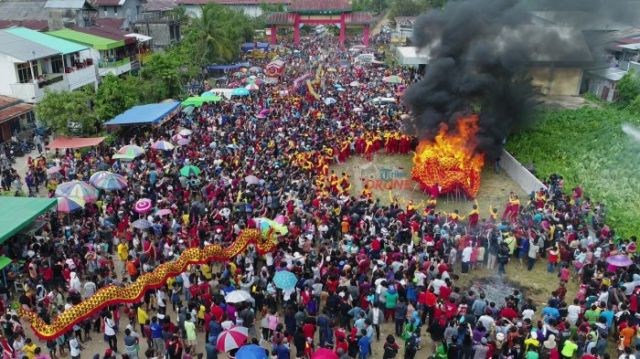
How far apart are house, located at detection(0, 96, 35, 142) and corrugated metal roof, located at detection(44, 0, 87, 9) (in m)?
18.2

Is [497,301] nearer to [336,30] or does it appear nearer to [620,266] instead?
[620,266]

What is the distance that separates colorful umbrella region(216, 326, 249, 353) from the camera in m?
9.11

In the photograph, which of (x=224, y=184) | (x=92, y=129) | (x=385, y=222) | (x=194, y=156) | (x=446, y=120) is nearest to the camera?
(x=385, y=222)

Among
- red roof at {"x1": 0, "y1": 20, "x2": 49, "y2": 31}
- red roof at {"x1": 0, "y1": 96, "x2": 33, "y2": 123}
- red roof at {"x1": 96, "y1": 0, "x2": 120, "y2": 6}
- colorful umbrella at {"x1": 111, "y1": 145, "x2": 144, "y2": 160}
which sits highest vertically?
red roof at {"x1": 96, "y1": 0, "x2": 120, "y2": 6}

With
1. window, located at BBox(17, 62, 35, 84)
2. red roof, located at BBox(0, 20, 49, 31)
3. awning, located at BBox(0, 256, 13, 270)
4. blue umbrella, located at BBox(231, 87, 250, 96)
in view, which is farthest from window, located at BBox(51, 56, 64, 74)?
awning, located at BBox(0, 256, 13, 270)

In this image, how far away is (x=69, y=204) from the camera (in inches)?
563

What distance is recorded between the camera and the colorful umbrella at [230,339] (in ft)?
29.9

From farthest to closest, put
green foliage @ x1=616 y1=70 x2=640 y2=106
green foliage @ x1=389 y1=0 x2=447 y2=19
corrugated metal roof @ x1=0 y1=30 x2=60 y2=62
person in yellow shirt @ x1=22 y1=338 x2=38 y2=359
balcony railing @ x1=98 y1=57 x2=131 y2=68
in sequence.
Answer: green foliage @ x1=389 y1=0 x2=447 y2=19 < balcony railing @ x1=98 y1=57 x2=131 y2=68 < green foliage @ x1=616 y1=70 x2=640 y2=106 < corrugated metal roof @ x1=0 y1=30 x2=60 y2=62 < person in yellow shirt @ x1=22 y1=338 x2=38 y2=359

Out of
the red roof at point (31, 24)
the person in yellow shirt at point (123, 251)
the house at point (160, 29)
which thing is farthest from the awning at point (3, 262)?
the house at point (160, 29)

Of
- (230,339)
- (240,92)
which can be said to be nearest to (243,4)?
(240,92)

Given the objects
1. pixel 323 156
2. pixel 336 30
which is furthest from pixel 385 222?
pixel 336 30

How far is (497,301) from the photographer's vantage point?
1259 centimetres

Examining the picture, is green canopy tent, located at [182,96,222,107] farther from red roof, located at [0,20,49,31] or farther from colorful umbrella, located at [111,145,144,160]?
red roof, located at [0,20,49,31]

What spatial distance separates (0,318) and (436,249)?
9438 millimetres
